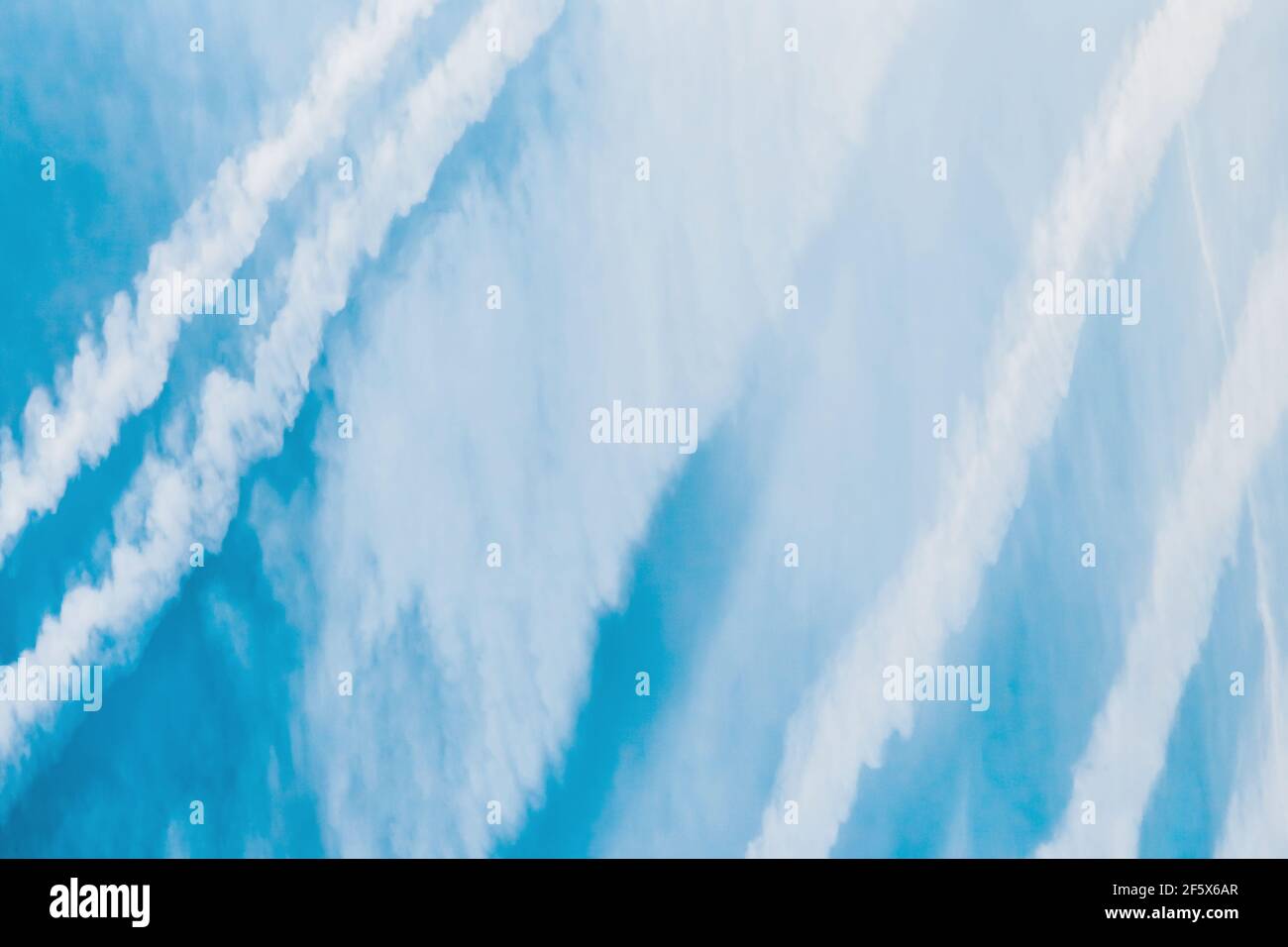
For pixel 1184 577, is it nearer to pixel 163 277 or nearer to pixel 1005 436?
pixel 1005 436

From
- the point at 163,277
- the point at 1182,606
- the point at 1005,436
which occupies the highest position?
the point at 163,277

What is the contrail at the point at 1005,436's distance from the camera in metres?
3.14

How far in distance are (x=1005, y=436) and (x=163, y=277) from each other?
2097 millimetres

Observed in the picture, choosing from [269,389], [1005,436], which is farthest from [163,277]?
[1005,436]

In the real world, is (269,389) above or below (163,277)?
below

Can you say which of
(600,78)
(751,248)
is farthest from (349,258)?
(751,248)

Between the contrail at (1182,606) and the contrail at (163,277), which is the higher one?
the contrail at (163,277)

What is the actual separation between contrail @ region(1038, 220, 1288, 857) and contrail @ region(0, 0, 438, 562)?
7.33 ft

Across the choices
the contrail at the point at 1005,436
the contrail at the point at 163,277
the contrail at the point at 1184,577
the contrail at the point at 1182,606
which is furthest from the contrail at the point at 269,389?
the contrail at the point at 1184,577

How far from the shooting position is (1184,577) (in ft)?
10.3

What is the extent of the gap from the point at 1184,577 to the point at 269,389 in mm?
2292

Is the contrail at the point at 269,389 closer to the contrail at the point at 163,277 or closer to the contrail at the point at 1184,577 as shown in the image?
the contrail at the point at 163,277

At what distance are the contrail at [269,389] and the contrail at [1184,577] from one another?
1.91 m
